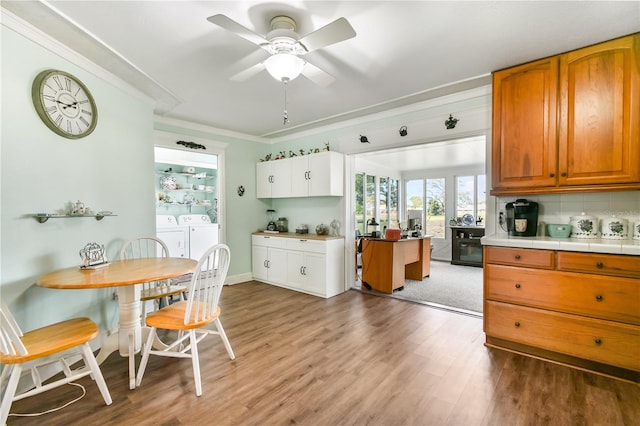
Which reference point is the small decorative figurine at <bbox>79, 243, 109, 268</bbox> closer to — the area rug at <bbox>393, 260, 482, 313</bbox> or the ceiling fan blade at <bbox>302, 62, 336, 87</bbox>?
the ceiling fan blade at <bbox>302, 62, 336, 87</bbox>

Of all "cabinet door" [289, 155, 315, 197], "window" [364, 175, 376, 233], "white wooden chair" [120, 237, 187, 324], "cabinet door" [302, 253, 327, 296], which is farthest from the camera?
"window" [364, 175, 376, 233]

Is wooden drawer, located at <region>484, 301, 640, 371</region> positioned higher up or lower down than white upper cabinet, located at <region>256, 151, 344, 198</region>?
lower down

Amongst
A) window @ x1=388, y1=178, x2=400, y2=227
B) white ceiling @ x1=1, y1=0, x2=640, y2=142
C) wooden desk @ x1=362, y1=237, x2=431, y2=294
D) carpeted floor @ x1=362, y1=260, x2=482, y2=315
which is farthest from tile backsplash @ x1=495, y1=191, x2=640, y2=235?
window @ x1=388, y1=178, x2=400, y2=227

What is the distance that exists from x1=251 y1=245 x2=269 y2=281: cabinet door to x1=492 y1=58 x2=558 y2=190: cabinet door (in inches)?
136

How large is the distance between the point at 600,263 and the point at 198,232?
6.03 meters

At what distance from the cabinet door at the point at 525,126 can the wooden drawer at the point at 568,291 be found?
0.78 m

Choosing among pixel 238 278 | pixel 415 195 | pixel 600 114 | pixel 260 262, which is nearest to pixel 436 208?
pixel 415 195

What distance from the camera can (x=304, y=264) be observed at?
424cm

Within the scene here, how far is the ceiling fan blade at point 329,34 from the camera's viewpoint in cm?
158

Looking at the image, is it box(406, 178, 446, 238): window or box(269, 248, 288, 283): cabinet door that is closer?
box(269, 248, 288, 283): cabinet door

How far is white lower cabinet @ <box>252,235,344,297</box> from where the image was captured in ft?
13.3

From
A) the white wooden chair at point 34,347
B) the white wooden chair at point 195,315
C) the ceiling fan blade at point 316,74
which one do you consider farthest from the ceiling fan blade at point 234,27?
the white wooden chair at point 34,347

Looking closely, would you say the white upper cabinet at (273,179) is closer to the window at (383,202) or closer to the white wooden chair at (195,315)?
the white wooden chair at (195,315)

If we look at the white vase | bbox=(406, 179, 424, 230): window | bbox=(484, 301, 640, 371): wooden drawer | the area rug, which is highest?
bbox=(406, 179, 424, 230): window
